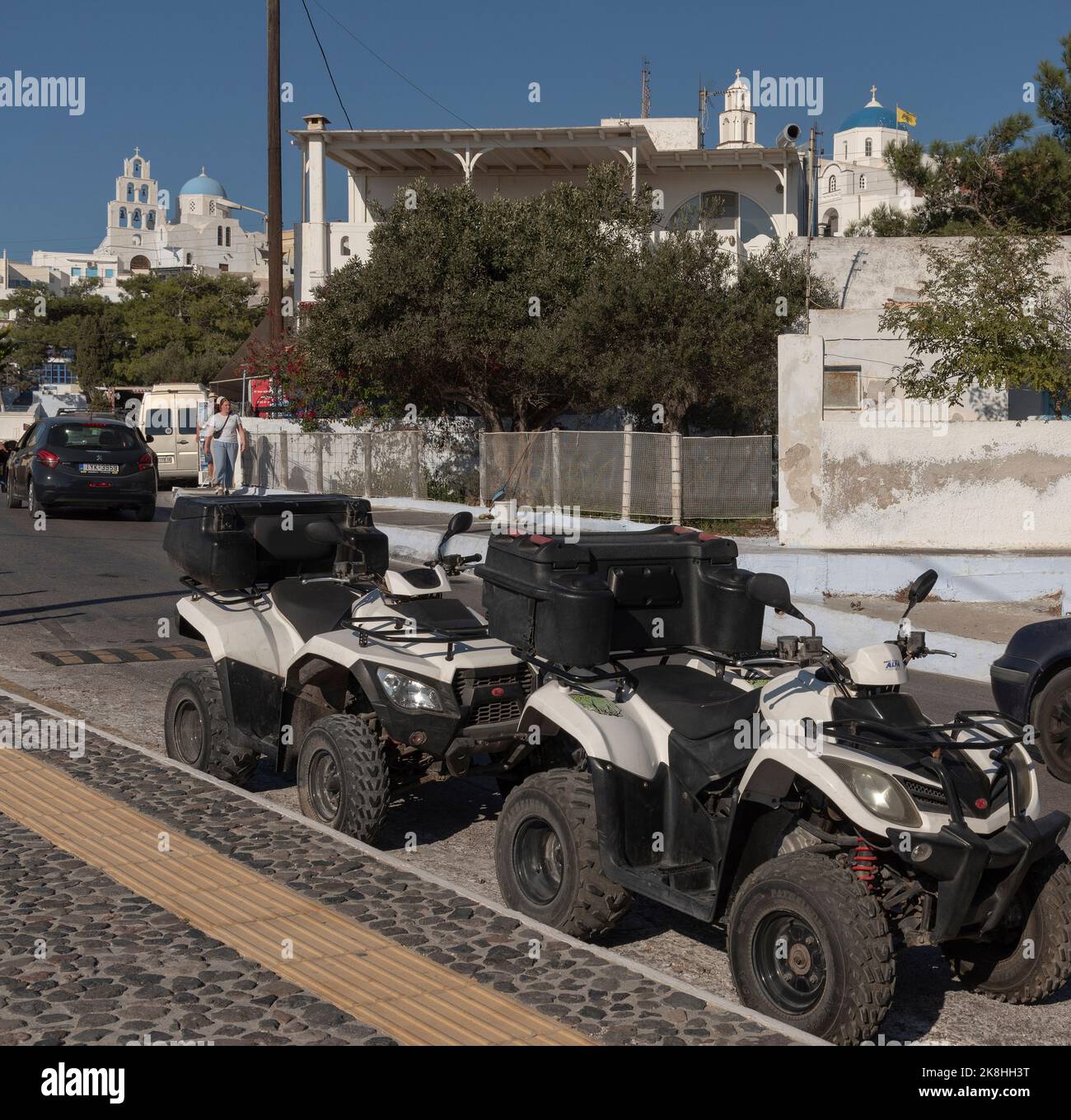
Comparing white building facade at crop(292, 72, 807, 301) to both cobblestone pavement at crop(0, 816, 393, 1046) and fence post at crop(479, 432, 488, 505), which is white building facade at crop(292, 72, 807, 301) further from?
cobblestone pavement at crop(0, 816, 393, 1046)

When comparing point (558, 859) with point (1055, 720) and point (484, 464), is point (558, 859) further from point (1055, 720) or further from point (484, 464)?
point (484, 464)

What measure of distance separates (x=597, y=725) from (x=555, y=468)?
16.8 meters

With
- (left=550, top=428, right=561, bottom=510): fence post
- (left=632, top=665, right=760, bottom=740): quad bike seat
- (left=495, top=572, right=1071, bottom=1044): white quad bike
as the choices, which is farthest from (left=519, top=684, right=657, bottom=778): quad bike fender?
(left=550, top=428, right=561, bottom=510): fence post

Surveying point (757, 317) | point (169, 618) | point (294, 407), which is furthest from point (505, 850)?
point (294, 407)

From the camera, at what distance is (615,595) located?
212 inches

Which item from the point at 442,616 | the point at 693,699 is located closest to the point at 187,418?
the point at 442,616

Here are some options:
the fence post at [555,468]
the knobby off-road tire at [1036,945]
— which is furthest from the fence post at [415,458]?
the knobby off-road tire at [1036,945]

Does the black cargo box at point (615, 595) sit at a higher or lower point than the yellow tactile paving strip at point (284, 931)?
higher

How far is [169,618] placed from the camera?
13375mm

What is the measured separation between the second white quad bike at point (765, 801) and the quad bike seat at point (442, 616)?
0.79 m

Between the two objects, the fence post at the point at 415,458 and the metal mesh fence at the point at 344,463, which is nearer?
the fence post at the point at 415,458

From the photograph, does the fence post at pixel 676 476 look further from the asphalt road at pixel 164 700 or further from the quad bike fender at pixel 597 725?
the quad bike fender at pixel 597 725

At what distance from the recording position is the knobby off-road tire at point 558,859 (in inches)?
197
